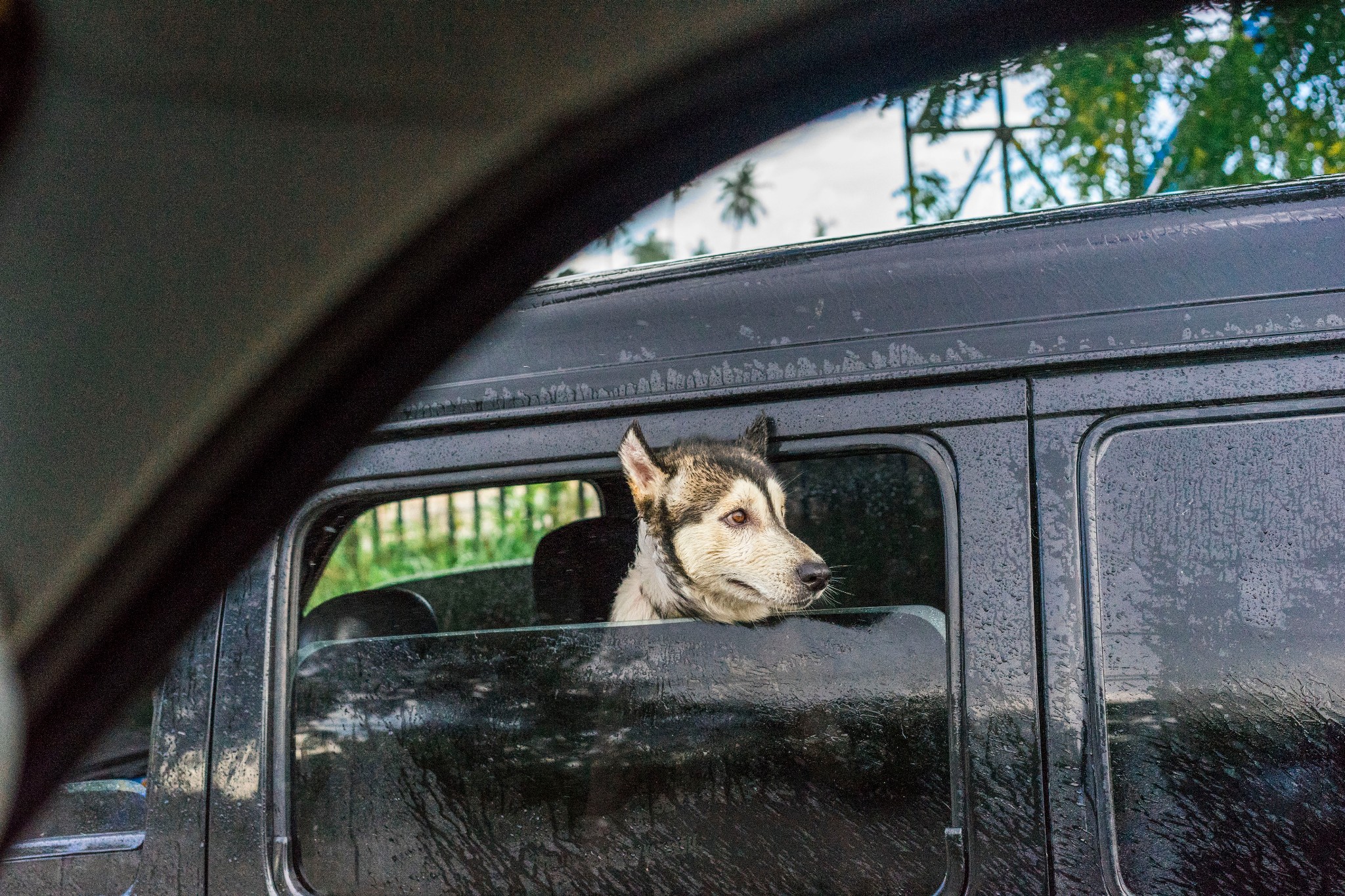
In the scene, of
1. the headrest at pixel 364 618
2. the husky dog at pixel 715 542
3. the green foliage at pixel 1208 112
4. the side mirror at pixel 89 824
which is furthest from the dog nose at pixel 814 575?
the green foliage at pixel 1208 112

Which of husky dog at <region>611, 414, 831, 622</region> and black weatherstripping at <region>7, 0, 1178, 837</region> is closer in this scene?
black weatherstripping at <region>7, 0, 1178, 837</region>

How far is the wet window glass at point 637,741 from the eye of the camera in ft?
5.61

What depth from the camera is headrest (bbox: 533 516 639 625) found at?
6.31 ft

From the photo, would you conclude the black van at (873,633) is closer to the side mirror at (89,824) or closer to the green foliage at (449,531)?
the side mirror at (89,824)

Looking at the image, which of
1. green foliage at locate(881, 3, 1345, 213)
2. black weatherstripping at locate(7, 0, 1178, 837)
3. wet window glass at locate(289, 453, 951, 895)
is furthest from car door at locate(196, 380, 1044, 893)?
green foliage at locate(881, 3, 1345, 213)

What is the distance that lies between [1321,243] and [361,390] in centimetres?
148

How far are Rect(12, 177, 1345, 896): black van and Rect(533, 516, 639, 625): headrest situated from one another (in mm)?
12

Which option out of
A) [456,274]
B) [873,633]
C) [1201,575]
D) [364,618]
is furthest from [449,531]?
[456,274]

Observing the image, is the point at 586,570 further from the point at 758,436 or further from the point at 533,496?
the point at 533,496

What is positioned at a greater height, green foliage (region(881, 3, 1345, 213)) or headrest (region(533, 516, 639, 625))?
green foliage (region(881, 3, 1345, 213))

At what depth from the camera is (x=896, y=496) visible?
2.32 metres

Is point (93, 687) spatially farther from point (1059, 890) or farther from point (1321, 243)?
point (1321, 243)

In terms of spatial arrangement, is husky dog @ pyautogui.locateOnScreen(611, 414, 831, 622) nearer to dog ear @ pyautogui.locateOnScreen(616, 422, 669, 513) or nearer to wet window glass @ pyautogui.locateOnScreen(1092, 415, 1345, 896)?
dog ear @ pyautogui.locateOnScreen(616, 422, 669, 513)

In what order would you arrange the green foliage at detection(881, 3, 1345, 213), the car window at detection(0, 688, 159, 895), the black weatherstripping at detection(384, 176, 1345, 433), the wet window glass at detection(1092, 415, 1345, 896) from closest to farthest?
the wet window glass at detection(1092, 415, 1345, 896), the black weatherstripping at detection(384, 176, 1345, 433), the car window at detection(0, 688, 159, 895), the green foliage at detection(881, 3, 1345, 213)
